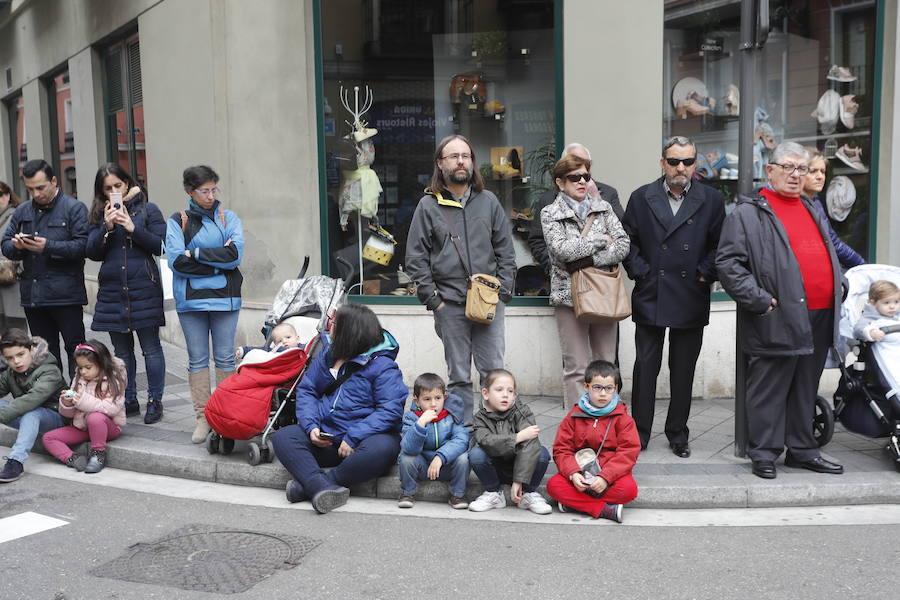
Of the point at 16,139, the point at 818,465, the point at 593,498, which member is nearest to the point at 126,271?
the point at 593,498

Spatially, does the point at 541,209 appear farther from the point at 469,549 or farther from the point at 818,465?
the point at 469,549

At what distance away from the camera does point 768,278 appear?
554 cm

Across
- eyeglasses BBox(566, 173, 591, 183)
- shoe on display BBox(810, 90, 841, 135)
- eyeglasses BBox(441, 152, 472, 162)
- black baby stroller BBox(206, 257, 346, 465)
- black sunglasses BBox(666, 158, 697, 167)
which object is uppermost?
shoe on display BBox(810, 90, 841, 135)

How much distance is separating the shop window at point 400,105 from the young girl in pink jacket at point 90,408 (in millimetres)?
2928

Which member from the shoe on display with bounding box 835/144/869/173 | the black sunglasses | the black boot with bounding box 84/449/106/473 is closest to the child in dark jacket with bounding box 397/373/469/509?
the black sunglasses

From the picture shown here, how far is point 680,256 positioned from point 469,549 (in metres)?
2.45

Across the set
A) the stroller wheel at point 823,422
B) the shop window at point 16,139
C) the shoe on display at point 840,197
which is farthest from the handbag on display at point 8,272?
the shop window at point 16,139

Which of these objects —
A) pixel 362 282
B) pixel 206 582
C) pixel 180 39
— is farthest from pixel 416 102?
pixel 206 582

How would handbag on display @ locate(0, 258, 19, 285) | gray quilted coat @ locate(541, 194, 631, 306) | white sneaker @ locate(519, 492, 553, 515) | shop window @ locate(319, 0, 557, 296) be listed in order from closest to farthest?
white sneaker @ locate(519, 492, 553, 515) < gray quilted coat @ locate(541, 194, 631, 306) < handbag on display @ locate(0, 258, 19, 285) < shop window @ locate(319, 0, 557, 296)

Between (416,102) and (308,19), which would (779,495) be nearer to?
(416,102)

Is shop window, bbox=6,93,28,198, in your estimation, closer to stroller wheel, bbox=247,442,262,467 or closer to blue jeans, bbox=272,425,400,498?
stroller wheel, bbox=247,442,262,467

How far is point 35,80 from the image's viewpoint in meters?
15.7

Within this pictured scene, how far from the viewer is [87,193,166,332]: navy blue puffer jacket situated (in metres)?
6.98

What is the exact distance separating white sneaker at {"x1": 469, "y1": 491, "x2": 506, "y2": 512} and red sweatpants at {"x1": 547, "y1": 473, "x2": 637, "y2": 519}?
13.5 inches
